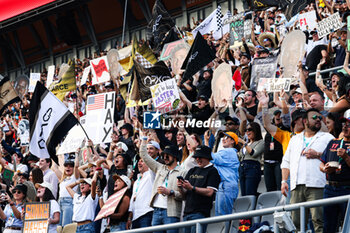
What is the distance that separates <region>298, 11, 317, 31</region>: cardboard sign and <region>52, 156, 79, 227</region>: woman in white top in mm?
5163

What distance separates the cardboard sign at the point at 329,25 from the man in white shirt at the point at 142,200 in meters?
4.17

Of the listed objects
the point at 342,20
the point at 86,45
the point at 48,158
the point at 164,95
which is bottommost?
the point at 48,158

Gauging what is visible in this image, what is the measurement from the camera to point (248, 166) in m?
11.2

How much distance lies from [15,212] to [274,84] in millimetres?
5051

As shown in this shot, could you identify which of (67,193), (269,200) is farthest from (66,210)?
(269,200)

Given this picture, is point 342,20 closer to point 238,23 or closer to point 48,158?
point 238,23

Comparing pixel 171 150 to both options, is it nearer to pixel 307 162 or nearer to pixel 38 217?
pixel 307 162

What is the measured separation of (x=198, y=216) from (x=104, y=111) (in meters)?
4.98

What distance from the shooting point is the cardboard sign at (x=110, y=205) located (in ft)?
37.8

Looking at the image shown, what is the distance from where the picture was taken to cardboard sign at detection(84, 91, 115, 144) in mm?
14320

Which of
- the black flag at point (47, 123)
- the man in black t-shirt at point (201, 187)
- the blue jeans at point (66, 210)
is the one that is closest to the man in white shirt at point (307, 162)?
the man in black t-shirt at point (201, 187)

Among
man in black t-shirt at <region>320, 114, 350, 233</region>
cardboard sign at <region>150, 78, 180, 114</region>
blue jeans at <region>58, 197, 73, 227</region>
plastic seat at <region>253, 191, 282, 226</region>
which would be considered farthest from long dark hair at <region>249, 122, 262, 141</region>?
blue jeans at <region>58, 197, 73, 227</region>

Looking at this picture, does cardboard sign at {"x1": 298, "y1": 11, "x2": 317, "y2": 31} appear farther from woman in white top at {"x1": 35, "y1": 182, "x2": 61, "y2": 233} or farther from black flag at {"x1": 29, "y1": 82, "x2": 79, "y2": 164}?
woman in white top at {"x1": 35, "y1": 182, "x2": 61, "y2": 233}

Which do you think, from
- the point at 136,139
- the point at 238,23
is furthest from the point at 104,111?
the point at 238,23
